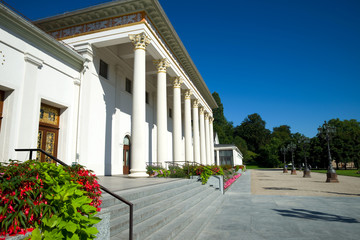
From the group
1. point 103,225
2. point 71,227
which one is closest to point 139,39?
point 103,225

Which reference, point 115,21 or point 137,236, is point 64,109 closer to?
point 115,21

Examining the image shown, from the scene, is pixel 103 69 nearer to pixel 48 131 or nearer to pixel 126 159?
pixel 48 131

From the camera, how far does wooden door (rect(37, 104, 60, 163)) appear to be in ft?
39.1

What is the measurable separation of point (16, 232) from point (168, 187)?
21.7 ft

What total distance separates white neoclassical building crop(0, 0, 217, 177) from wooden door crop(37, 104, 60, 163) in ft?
0.18

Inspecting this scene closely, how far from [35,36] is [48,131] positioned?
4.94m

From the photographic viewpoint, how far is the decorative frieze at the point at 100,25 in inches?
590

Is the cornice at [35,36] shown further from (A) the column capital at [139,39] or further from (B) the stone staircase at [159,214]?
(B) the stone staircase at [159,214]

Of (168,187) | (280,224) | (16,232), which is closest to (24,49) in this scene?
(168,187)

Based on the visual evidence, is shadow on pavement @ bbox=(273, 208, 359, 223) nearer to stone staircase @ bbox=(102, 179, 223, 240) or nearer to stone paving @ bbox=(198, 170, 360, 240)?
stone paving @ bbox=(198, 170, 360, 240)

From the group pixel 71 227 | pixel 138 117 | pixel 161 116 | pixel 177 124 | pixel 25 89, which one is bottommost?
pixel 71 227

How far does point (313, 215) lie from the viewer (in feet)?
26.3

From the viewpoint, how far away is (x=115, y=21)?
50.1 ft

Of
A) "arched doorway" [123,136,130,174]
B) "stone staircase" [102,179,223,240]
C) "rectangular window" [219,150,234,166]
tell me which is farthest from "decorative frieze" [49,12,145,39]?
"rectangular window" [219,150,234,166]
